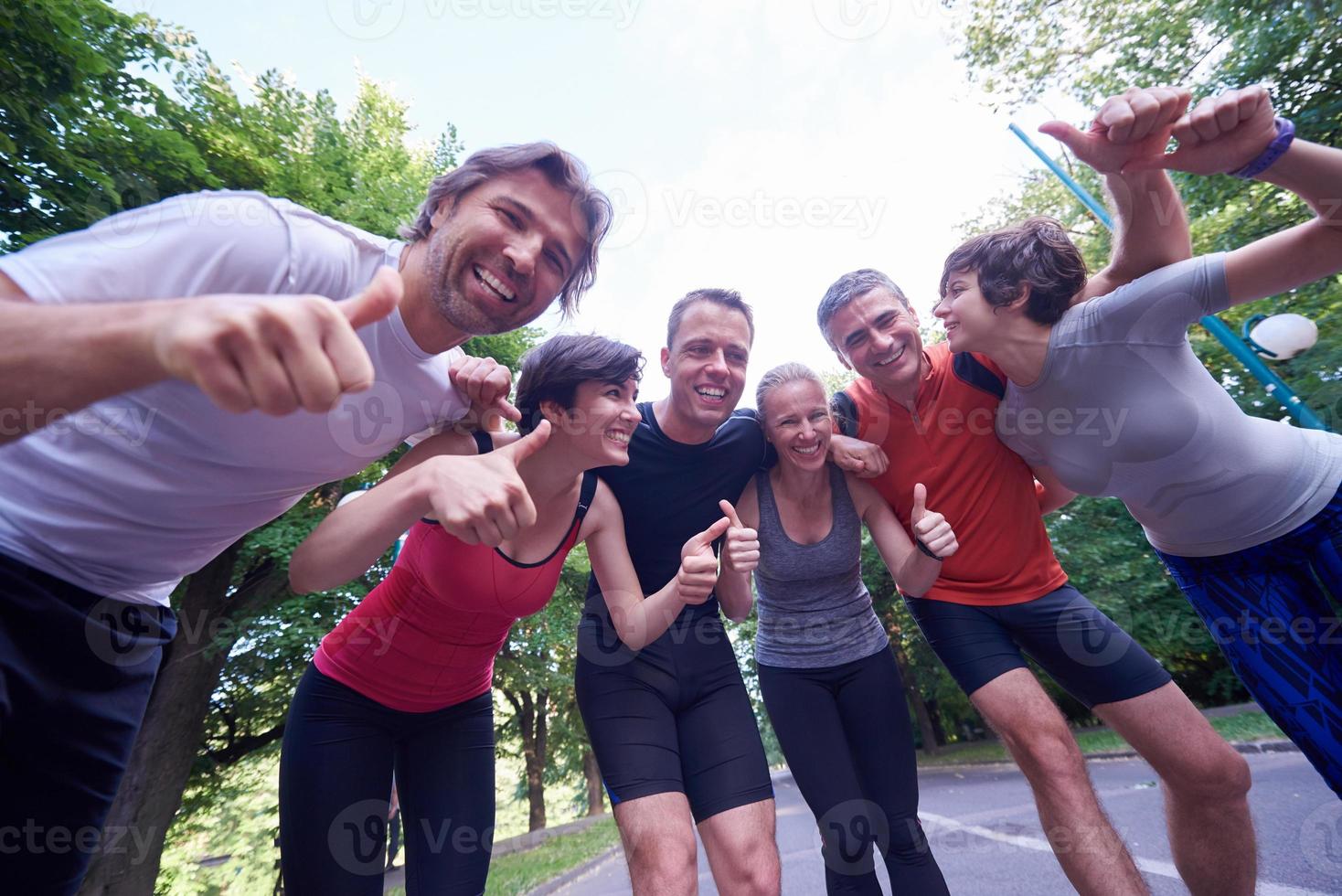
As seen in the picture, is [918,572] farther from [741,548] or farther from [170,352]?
[170,352]

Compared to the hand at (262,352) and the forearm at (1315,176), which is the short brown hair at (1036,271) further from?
the hand at (262,352)

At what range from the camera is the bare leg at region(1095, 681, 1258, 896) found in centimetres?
239

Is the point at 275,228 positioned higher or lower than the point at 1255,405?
lower

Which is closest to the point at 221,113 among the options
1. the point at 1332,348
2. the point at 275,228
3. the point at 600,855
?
the point at 275,228

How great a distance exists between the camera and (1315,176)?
1907 mm

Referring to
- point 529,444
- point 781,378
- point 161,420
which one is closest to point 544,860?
point 781,378

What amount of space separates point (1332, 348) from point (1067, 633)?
9568 mm

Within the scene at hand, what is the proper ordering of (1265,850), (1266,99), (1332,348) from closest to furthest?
1. (1266,99)
2. (1265,850)
3. (1332,348)

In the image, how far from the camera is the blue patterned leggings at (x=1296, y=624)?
88.1 inches

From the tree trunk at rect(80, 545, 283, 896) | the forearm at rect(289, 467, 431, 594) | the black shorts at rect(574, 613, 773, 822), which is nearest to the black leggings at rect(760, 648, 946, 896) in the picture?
the black shorts at rect(574, 613, 773, 822)

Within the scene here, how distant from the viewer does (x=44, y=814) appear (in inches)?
64.9

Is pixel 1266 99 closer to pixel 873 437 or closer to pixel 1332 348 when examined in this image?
pixel 873 437

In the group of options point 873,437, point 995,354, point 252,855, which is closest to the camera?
point 995,354

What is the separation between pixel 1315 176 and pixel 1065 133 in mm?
676
